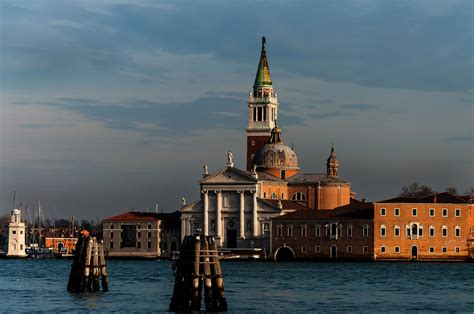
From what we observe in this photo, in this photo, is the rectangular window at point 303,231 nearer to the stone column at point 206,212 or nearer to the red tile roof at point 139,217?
the stone column at point 206,212

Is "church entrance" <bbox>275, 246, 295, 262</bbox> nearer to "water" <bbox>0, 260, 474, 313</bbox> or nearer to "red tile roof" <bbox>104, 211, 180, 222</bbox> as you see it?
"red tile roof" <bbox>104, 211, 180, 222</bbox>

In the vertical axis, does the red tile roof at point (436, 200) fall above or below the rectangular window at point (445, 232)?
above

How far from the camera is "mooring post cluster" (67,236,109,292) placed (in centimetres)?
5028

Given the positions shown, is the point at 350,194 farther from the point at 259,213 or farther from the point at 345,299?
the point at 345,299

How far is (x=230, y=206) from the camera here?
345 ft

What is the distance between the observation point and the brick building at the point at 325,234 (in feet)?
319

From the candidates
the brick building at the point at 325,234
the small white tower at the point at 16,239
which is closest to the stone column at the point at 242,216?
the brick building at the point at 325,234

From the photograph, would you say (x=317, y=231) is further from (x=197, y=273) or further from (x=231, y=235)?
(x=197, y=273)

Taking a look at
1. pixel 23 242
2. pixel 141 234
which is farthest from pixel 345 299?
pixel 23 242

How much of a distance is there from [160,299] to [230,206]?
54532 mm

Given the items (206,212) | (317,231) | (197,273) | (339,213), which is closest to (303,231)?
(317,231)

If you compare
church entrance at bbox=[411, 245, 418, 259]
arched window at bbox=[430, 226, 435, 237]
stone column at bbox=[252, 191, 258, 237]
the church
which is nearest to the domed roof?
the church

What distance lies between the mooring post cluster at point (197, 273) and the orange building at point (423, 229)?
55.9 metres

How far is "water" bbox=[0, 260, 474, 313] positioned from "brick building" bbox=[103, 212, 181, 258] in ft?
85.4
